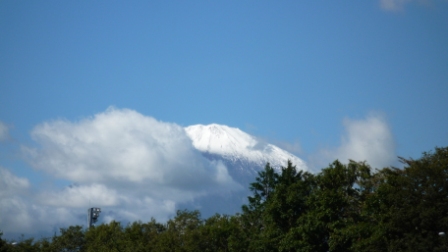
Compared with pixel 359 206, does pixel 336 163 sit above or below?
above

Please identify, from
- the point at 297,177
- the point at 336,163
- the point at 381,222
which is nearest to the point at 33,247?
the point at 297,177

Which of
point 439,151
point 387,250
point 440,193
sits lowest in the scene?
A: point 387,250

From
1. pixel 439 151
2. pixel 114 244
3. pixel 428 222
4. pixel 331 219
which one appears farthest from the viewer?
pixel 114 244

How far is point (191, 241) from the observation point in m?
81.5

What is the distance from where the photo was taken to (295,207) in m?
72.8

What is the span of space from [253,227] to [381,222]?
24382mm

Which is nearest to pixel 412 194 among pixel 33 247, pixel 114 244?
pixel 114 244

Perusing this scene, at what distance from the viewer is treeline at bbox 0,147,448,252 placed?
2255 inches

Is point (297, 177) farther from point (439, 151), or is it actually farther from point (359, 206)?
point (439, 151)

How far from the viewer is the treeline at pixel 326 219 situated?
188ft

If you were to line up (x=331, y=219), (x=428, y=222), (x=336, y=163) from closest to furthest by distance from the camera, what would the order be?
(x=428, y=222) → (x=331, y=219) → (x=336, y=163)

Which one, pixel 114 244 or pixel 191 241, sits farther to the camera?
pixel 114 244

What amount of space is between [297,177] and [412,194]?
74.9 feet

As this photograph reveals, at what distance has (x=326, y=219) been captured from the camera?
223 ft
